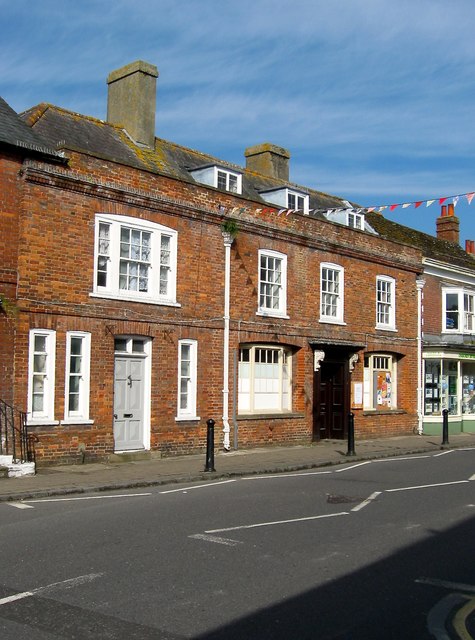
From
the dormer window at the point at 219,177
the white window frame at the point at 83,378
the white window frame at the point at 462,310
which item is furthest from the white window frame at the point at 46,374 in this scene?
the white window frame at the point at 462,310

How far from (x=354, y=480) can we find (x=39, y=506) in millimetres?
6157

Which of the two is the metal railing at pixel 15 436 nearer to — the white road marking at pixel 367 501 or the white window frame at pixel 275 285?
the white road marking at pixel 367 501

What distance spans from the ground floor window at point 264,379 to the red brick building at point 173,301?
0.05 meters

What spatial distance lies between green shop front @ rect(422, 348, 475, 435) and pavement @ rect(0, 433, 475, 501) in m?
4.79

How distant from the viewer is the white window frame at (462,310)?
96.5ft

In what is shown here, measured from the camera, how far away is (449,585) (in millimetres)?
6859

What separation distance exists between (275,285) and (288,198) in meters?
3.62

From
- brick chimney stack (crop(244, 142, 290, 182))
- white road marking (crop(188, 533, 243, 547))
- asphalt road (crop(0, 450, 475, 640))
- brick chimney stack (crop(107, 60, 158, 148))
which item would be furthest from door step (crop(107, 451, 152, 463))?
brick chimney stack (crop(244, 142, 290, 182))

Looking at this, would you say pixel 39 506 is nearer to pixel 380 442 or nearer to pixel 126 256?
pixel 126 256

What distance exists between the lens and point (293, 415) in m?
21.8

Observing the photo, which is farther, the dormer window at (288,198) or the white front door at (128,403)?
the dormer window at (288,198)

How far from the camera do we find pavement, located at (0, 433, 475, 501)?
42.9 feet

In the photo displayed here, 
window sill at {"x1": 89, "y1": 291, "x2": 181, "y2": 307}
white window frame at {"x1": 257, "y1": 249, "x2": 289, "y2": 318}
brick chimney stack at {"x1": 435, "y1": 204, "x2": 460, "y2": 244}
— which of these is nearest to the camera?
window sill at {"x1": 89, "y1": 291, "x2": 181, "y2": 307}

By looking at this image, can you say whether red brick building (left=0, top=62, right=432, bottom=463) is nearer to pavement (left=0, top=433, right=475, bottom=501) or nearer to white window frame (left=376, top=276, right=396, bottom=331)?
white window frame (left=376, top=276, right=396, bottom=331)
